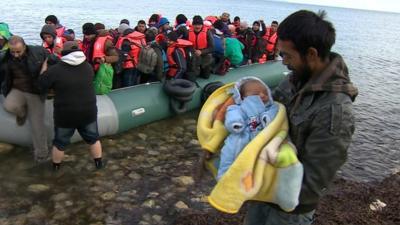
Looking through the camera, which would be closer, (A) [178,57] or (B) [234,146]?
(B) [234,146]

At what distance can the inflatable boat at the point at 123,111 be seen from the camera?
5586 millimetres

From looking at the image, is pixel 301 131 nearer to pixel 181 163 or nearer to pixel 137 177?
pixel 137 177

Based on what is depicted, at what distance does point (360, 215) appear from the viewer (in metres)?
4.77

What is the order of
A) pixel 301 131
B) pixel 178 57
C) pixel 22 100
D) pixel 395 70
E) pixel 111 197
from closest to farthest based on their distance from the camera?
pixel 301 131 < pixel 111 197 < pixel 22 100 < pixel 178 57 < pixel 395 70

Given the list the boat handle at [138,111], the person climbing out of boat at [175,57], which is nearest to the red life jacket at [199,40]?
the person climbing out of boat at [175,57]

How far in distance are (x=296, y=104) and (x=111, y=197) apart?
3488 mm

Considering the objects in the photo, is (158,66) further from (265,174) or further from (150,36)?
(265,174)

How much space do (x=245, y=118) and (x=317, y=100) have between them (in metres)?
0.42

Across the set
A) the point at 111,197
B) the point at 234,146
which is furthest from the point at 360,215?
the point at 234,146

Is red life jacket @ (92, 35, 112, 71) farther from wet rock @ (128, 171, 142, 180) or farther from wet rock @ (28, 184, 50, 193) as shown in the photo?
wet rock @ (28, 184, 50, 193)

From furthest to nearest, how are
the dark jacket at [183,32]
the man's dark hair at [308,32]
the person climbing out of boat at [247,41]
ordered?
the person climbing out of boat at [247,41], the dark jacket at [183,32], the man's dark hair at [308,32]

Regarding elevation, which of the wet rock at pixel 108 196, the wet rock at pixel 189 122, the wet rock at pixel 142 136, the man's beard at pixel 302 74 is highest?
the man's beard at pixel 302 74

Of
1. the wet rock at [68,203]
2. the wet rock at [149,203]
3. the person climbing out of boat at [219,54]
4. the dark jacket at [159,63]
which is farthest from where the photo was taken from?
the person climbing out of boat at [219,54]

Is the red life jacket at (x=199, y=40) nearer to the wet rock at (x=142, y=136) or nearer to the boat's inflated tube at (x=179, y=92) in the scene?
the boat's inflated tube at (x=179, y=92)
